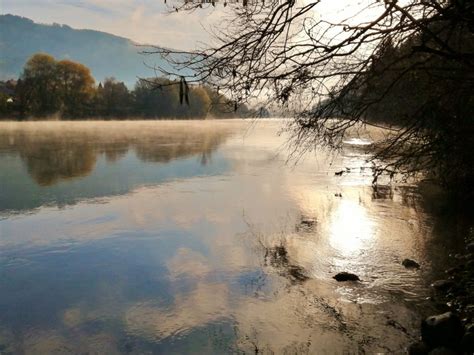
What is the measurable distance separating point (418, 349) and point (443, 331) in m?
0.41

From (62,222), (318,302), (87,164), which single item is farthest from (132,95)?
(318,302)

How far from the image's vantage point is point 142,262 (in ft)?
30.2

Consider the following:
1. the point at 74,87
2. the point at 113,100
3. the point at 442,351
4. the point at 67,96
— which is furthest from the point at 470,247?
the point at 113,100

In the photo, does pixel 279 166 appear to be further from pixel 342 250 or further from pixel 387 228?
pixel 342 250

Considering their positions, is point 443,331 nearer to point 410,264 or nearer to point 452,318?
point 452,318

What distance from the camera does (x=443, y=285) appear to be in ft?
25.8

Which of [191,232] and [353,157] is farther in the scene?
[353,157]

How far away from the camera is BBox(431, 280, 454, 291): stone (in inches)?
308

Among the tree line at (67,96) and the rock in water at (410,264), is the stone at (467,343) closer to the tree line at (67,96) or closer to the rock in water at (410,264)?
the rock in water at (410,264)

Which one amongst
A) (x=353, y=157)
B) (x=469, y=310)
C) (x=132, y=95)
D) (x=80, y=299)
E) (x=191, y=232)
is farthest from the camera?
(x=132, y=95)

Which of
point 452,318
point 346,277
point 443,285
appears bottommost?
point 346,277

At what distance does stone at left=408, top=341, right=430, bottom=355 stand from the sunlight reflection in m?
4.37

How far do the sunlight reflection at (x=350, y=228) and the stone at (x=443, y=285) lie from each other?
7.84 feet

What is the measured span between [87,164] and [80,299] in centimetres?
1773
